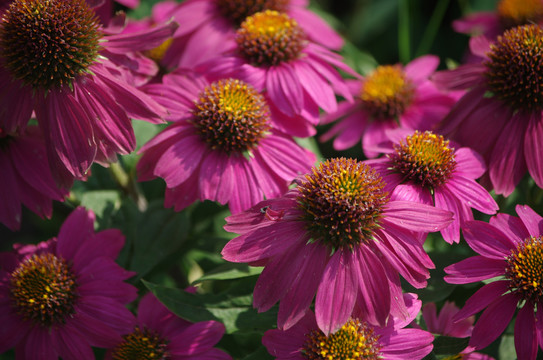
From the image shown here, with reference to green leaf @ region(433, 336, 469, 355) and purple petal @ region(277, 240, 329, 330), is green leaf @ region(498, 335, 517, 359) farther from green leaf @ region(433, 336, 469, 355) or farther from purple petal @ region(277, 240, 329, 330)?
purple petal @ region(277, 240, 329, 330)

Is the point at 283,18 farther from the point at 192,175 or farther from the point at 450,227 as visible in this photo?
the point at 450,227

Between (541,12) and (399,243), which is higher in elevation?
(541,12)

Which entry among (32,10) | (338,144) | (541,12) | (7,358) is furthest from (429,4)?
(7,358)

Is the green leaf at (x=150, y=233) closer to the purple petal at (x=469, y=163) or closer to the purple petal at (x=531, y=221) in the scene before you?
the purple petal at (x=469, y=163)

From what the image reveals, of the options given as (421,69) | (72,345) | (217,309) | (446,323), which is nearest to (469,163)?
(446,323)

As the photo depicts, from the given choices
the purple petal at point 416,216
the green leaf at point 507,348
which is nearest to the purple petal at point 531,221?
the purple petal at point 416,216

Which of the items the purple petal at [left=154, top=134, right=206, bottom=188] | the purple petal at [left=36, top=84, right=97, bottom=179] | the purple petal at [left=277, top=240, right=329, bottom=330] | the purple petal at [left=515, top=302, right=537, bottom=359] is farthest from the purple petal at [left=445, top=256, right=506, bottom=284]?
the purple petal at [left=36, top=84, right=97, bottom=179]
